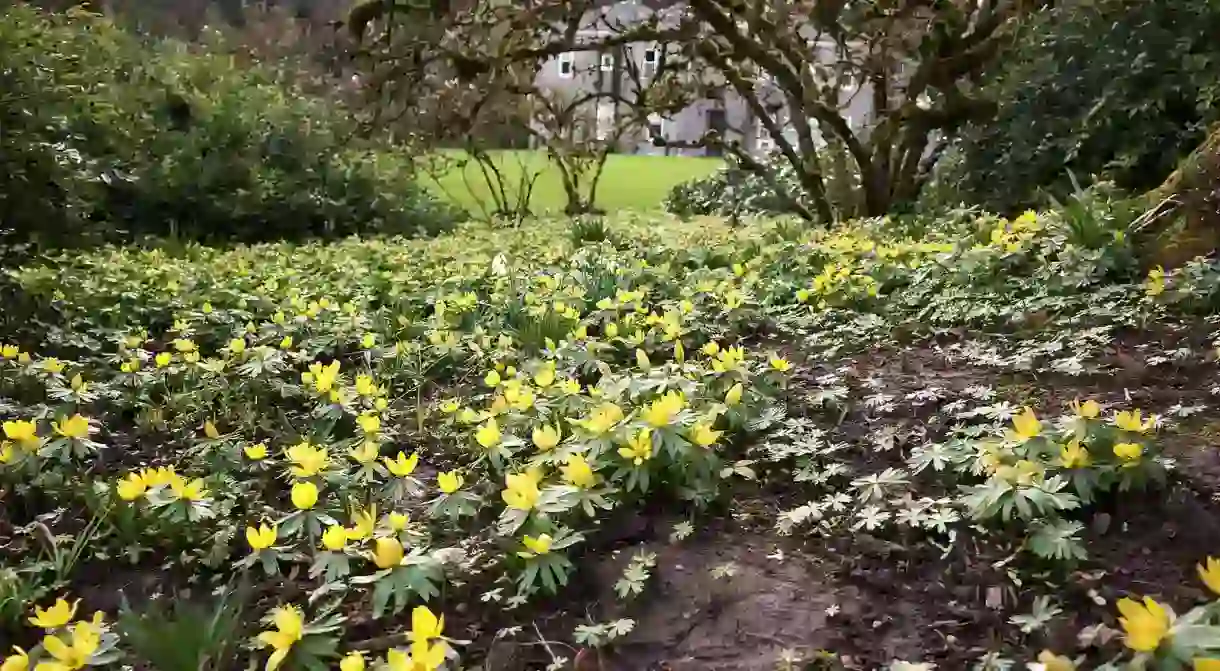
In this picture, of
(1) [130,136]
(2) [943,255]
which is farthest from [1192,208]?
(1) [130,136]

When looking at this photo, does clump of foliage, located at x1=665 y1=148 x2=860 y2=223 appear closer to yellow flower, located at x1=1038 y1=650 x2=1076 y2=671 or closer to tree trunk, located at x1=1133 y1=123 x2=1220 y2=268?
tree trunk, located at x1=1133 y1=123 x2=1220 y2=268

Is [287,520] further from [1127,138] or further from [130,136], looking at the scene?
[130,136]

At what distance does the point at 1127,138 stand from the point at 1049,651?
18.3 feet

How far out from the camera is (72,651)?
1433 millimetres

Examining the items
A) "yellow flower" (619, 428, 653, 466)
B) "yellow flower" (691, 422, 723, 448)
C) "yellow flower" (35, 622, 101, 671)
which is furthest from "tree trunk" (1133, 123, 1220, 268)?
"yellow flower" (35, 622, 101, 671)

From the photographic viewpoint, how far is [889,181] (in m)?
7.54

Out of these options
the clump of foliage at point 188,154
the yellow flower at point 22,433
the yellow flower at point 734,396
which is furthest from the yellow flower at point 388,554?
the clump of foliage at point 188,154

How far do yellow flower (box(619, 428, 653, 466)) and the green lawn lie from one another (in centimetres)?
1083

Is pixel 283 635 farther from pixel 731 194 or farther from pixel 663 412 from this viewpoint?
pixel 731 194

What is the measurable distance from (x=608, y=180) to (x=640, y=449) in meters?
15.3

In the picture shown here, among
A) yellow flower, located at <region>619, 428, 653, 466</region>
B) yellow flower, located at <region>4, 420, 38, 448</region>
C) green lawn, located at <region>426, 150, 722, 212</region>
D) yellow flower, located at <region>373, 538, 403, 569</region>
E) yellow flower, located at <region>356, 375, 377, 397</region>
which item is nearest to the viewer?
yellow flower, located at <region>373, 538, 403, 569</region>

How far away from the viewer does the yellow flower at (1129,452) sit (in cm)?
159

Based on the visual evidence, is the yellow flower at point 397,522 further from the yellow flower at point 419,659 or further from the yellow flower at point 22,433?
the yellow flower at point 22,433

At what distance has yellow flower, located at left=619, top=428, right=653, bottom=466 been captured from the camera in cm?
181
